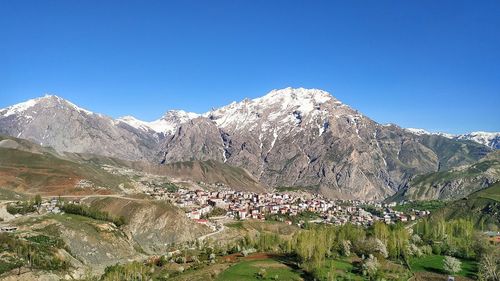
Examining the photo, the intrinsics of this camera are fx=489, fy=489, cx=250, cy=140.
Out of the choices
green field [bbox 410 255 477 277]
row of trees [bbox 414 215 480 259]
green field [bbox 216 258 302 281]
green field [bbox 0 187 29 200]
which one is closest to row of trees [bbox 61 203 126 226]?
green field [bbox 0 187 29 200]

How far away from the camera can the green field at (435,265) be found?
8700cm

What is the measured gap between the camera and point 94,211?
503 ft

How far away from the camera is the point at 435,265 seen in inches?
3681

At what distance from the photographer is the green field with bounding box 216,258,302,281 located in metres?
82.7

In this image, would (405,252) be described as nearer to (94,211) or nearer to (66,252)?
(66,252)

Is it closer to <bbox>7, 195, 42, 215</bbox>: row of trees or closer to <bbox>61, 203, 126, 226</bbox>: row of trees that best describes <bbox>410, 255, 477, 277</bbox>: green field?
<bbox>61, 203, 126, 226</bbox>: row of trees

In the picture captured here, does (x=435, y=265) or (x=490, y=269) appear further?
(x=435, y=265)

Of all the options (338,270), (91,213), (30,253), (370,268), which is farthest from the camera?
(91,213)

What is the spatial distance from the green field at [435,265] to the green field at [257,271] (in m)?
23.5

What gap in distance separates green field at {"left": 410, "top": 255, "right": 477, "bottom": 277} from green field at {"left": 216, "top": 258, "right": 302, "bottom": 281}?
23521 millimetres

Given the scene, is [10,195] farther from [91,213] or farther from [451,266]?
[451,266]

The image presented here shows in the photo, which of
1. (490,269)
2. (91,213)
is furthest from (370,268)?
(91,213)

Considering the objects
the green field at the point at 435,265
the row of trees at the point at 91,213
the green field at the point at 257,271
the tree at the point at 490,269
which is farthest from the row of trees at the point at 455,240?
the row of trees at the point at 91,213

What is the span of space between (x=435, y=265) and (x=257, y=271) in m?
34.6
